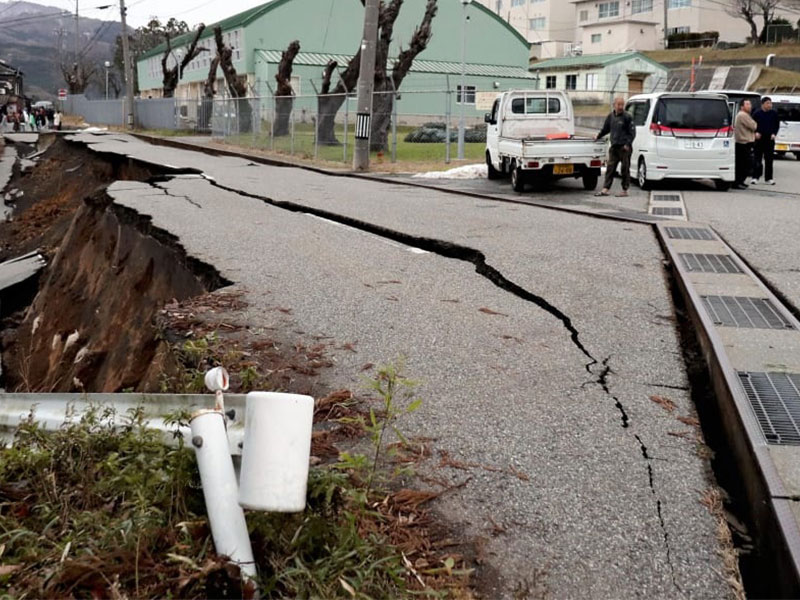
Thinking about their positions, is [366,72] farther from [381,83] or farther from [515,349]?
[515,349]

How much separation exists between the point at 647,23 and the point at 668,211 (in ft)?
211

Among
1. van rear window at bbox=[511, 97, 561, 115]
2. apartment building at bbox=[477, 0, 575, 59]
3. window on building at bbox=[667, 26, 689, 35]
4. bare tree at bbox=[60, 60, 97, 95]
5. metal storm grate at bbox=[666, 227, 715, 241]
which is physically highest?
apartment building at bbox=[477, 0, 575, 59]

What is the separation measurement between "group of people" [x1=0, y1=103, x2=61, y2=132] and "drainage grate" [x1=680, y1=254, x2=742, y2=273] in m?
59.9

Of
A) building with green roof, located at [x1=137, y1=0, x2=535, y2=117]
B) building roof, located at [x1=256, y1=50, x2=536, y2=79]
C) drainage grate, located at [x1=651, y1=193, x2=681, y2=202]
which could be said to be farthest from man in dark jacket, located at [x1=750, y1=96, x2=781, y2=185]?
building roof, located at [x1=256, y1=50, x2=536, y2=79]

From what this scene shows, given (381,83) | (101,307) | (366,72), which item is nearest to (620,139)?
(366,72)

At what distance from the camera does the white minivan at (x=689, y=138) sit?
54.0ft

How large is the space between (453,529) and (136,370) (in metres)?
4.37

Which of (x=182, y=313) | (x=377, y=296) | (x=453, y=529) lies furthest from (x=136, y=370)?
(x=453, y=529)

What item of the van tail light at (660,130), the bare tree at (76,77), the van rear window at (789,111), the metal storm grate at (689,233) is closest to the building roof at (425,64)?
the van rear window at (789,111)

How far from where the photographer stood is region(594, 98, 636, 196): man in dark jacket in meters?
15.4

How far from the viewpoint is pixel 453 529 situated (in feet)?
10.2

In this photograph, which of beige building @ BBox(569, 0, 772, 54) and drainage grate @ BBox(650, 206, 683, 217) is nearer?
drainage grate @ BBox(650, 206, 683, 217)

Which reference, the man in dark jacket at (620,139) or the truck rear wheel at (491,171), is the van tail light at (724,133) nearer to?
the man in dark jacket at (620,139)

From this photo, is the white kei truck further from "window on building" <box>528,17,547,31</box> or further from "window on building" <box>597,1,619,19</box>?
"window on building" <box>528,17,547,31</box>
